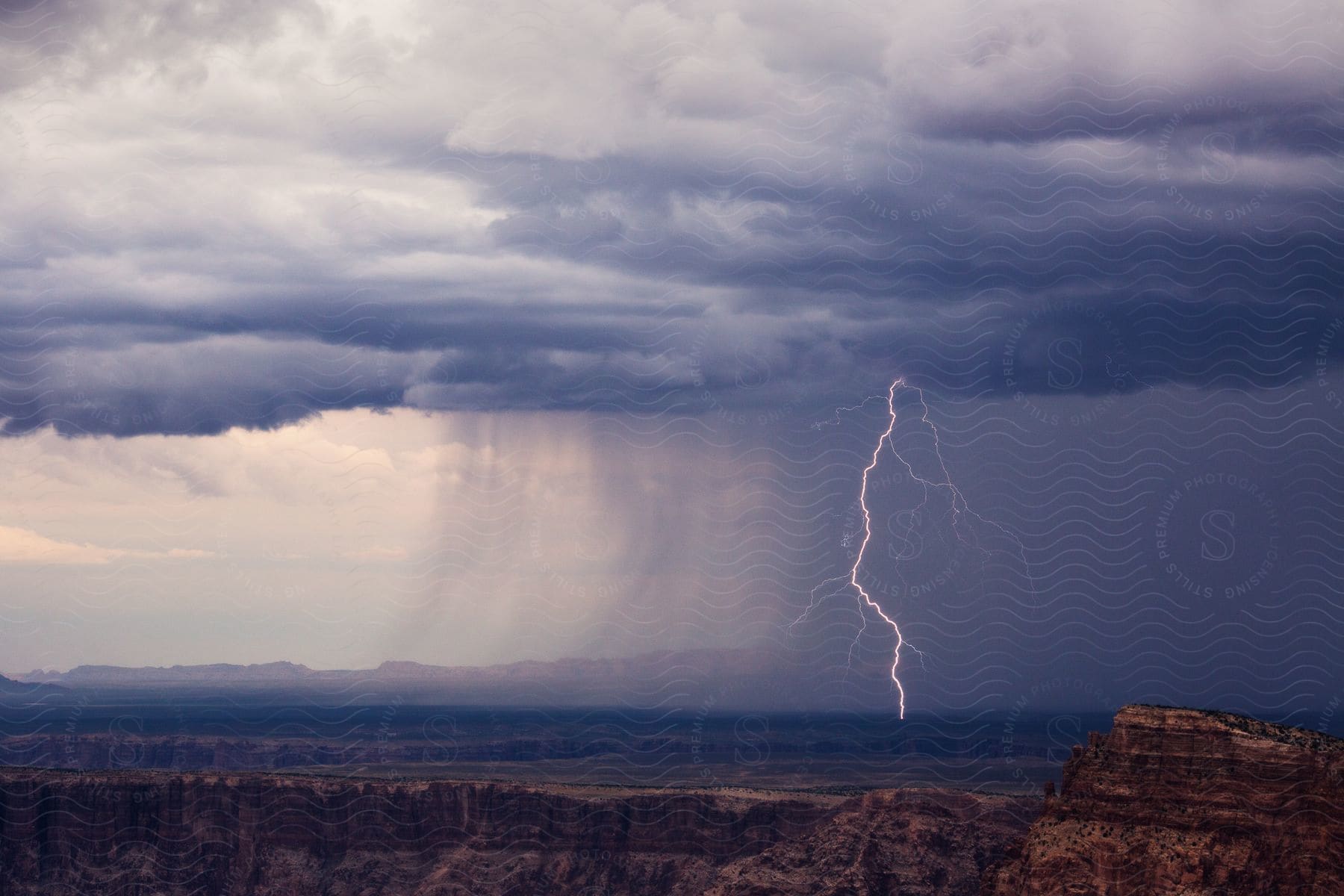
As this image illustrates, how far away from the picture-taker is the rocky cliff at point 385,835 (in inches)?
7421

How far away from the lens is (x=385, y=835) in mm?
195250

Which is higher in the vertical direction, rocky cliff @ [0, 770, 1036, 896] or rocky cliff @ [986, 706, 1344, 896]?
rocky cliff @ [986, 706, 1344, 896]

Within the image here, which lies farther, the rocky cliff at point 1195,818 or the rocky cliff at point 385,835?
the rocky cliff at point 385,835

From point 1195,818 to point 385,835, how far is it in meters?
106

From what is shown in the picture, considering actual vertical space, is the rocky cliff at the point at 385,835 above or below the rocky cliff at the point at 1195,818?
below

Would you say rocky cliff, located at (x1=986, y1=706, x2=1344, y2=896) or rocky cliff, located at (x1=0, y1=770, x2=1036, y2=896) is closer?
rocky cliff, located at (x1=986, y1=706, x2=1344, y2=896)

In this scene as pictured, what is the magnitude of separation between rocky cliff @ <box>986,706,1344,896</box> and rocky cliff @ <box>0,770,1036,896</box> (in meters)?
64.8

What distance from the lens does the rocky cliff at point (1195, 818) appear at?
11150cm

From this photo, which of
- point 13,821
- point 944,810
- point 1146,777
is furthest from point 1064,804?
point 13,821

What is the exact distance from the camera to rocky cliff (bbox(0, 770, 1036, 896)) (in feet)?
618

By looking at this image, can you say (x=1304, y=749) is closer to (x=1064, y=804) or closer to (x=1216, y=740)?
(x=1216, y=740)

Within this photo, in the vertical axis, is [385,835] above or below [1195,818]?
below

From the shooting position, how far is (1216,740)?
114 metres

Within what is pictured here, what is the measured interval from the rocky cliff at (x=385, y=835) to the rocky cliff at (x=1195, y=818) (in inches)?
2553
